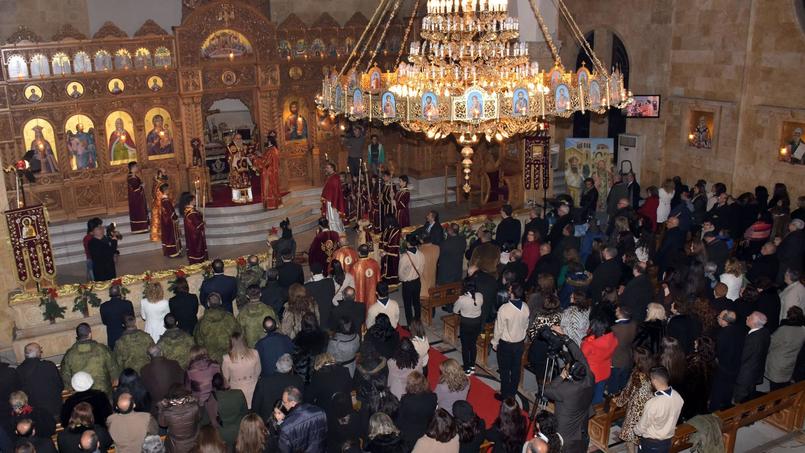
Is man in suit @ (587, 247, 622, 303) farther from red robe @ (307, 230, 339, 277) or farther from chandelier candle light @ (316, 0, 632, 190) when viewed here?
red robe @ (307, 230, 339, 277)

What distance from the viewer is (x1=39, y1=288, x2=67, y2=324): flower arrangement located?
12.1 metres

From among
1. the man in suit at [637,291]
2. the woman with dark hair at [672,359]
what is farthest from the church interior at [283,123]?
the woman with dark hair at [672,359]

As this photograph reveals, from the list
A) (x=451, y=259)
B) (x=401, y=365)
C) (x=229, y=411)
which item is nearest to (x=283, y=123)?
(x=451, y=259)

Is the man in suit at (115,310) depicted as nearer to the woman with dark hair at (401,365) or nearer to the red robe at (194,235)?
the woman with dark hair at (401,365)

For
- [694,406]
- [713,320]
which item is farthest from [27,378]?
[713,320]

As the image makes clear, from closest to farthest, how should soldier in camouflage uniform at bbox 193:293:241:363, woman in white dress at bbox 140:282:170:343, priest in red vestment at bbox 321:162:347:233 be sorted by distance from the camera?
soldier in camouflage uniform at bbox 193:293:241:363 → woman in white dress at bbox 140:282:170:343 → priest in red vestment at bbox 321:162:347:233

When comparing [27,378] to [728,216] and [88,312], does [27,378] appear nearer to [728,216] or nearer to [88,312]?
[88,312]

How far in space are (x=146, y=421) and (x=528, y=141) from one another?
38.6ft

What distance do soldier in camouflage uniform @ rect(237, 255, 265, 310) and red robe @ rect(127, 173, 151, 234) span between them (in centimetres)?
507

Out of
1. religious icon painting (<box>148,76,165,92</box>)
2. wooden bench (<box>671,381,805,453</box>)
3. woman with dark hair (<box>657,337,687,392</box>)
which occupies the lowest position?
wooden bench (<box>671,381,805,453</box>)

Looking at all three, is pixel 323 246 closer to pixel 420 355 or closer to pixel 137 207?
pixel 420 355

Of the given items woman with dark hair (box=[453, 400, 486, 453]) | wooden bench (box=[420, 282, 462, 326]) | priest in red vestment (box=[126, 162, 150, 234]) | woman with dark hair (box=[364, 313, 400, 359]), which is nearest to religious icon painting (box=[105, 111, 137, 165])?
priest in red vestment (box=[126, 162, 150, 234])

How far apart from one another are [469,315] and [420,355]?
4.55ft

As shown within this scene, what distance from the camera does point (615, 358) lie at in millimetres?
9477
